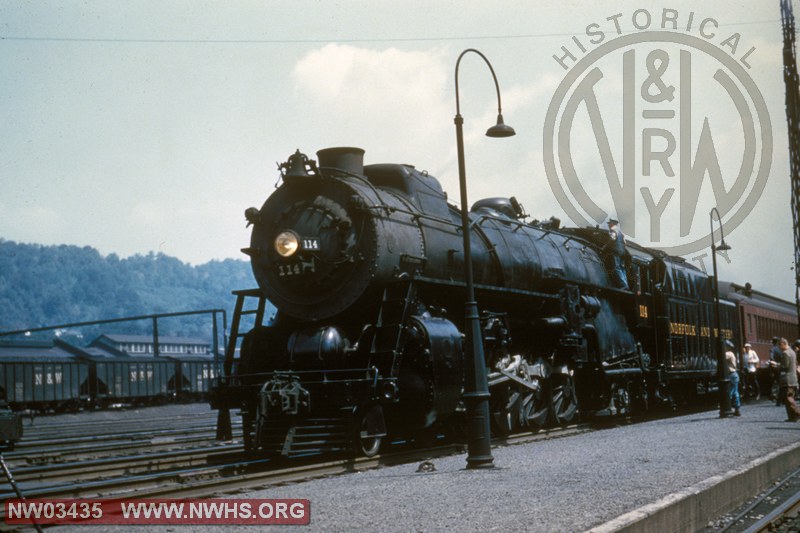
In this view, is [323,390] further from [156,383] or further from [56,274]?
[56,274]

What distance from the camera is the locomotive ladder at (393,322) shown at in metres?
10.9

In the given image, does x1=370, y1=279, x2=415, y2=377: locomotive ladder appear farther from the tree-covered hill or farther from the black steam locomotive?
the tree-covered hill

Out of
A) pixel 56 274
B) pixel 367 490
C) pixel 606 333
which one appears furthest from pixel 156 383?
pixel 56 274

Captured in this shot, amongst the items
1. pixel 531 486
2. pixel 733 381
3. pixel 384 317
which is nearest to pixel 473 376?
pixel 384 317

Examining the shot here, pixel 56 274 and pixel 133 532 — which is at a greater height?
pixel 56 274

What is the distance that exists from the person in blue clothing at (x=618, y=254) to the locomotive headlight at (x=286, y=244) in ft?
31.1

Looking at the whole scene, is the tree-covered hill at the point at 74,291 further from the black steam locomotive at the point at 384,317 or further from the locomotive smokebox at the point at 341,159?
the locomotive smokebox at the point at 341,159

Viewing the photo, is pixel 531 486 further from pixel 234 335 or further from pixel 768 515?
pixel 234 335

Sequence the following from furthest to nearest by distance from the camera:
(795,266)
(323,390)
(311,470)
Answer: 1. (795,266)
2. (323,390)
3. (311,470)

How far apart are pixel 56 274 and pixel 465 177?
147505 mm

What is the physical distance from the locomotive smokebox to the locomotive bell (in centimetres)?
50

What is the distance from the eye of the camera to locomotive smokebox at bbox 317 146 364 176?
12508mm

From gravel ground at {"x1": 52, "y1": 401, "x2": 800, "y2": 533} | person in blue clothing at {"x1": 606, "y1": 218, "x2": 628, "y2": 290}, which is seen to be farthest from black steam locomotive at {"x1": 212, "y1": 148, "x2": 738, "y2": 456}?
person in blue clothing at {"x1": 606, "y1": 218, "x2": 628, "y2": 290}

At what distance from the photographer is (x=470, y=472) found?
9156mm
